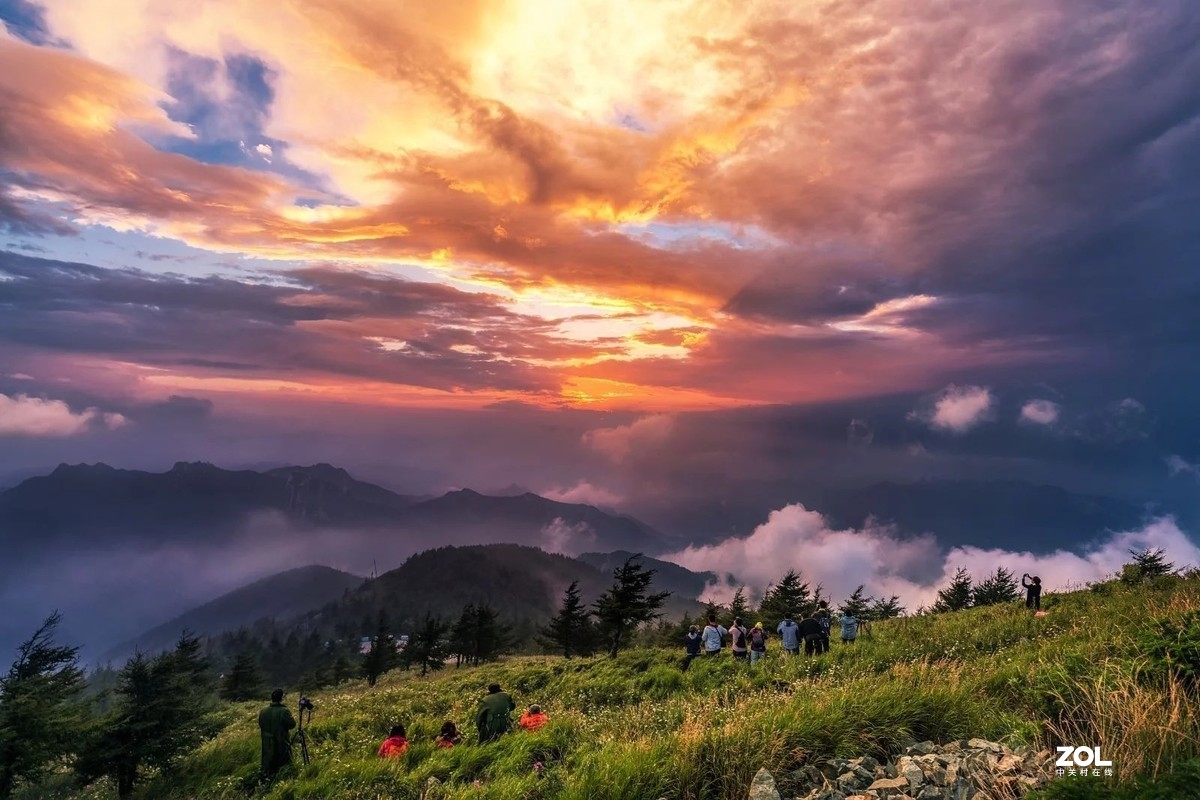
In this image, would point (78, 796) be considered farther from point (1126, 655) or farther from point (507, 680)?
point (1126, 655)

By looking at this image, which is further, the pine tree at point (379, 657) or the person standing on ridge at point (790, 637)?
the pine tree at point (379, 657)

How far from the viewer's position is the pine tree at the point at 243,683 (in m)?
59.0

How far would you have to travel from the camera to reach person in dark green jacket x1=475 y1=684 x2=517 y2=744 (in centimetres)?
1219

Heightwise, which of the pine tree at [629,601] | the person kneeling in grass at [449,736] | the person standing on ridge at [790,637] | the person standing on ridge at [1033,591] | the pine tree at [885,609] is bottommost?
the pine tree at [885,609]

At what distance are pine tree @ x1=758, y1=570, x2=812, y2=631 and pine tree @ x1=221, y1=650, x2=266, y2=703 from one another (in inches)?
2080

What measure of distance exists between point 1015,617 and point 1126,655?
41.7ft

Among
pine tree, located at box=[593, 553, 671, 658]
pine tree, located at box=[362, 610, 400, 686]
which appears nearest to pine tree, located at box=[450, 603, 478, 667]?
pine tree, located at box=[362, 610, 400, 686]

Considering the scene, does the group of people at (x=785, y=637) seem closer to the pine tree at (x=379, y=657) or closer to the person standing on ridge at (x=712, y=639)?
the person standing on ridge at (x=712, y=639)

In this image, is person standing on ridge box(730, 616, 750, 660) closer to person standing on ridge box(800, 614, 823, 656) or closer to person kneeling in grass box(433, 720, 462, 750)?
person standing on ridge box(800, 614, 823, 656)

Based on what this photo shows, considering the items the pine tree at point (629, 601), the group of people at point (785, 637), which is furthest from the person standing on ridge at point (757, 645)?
the pine tree at point (629, 601)

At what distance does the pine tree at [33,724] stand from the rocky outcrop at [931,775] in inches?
726

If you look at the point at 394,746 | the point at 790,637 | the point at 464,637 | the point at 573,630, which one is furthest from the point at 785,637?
the point at 464,637

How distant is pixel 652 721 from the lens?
9.82m

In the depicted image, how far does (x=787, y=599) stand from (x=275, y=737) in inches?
2000
